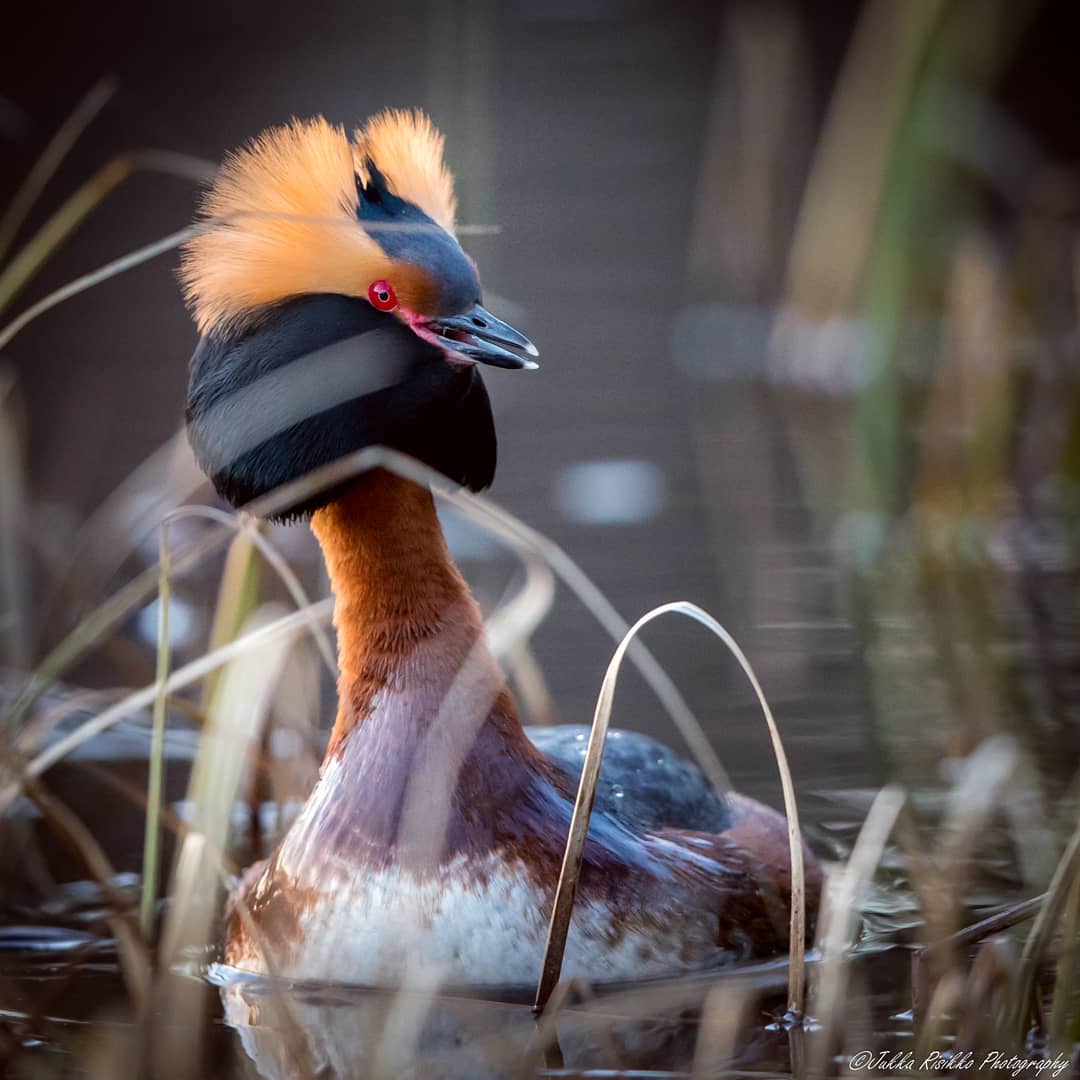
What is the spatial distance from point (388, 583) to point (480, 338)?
0.67m

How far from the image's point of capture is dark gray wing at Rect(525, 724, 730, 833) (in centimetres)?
522

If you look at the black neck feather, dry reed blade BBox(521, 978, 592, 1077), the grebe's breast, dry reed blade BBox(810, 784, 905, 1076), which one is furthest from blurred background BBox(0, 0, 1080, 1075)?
dry reed blade BBox(521, 978, 592, 1077)

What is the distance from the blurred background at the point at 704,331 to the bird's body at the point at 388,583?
0.26m

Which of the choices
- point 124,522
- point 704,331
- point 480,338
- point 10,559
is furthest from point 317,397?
point 704,331

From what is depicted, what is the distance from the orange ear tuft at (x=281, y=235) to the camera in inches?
189

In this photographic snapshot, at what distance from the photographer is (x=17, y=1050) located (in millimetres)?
4332

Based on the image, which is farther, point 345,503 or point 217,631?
point 217,631

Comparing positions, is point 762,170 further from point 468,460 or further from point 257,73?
point 257,73

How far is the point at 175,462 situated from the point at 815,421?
4651 millimetres

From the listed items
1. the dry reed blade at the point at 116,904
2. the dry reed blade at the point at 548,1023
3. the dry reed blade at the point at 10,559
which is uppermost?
the dry reed blade at the point at 10,559

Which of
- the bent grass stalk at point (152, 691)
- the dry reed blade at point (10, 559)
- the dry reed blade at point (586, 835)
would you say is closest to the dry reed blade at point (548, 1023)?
the dry reed blade at point (586, 835)

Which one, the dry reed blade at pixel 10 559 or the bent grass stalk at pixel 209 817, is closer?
the bent grass stalk at pixel 209 817

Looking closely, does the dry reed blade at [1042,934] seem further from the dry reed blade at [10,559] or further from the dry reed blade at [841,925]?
the dry reed blade at [10,559]

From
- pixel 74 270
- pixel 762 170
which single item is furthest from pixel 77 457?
pixel 762 170
